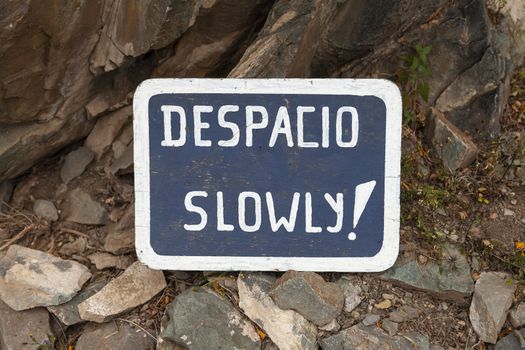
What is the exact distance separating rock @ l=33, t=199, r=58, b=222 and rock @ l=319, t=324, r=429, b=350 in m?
1.60

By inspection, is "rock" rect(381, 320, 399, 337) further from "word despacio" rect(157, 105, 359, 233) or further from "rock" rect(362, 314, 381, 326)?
"word despacio" rect(157, 105, 359, 233)

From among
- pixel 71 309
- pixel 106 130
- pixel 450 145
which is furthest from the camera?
pixel 106 130

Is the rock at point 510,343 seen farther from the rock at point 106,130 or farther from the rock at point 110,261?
the rock at point 106,130

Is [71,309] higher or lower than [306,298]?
lower

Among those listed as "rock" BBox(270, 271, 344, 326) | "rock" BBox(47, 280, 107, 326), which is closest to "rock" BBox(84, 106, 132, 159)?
"rock" BBox(47, 280, 107, 326)

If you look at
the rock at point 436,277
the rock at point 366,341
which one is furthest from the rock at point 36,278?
the rock at point 436,277

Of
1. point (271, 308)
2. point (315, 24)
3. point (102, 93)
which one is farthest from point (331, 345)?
point (102, 93)

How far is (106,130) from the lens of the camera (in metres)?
3.23

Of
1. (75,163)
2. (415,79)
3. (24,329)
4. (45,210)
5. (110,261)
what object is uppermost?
(415,79)

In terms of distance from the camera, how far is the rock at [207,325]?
2582 mm

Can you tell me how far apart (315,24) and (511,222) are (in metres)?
1.40

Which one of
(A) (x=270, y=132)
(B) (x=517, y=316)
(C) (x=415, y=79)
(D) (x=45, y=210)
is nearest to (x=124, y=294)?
(D) (x=45, y=210)

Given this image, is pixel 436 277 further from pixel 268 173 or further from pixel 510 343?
pixel 268 173

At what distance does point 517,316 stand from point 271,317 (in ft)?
3.58
